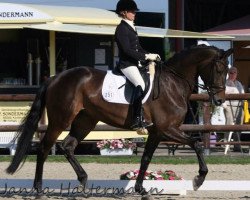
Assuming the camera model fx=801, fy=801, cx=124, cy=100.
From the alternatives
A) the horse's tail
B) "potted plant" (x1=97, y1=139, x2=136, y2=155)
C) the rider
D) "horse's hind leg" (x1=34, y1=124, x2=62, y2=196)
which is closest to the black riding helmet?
the rider

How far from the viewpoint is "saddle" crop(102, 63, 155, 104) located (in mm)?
9344

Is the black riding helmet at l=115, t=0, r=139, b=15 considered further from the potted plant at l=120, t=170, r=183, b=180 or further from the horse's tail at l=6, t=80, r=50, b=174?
the potted plant at l=120, t=170, r=183, b=180

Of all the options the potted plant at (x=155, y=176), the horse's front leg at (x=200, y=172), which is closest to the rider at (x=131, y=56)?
the horse's front leg at (x=200, y=172)

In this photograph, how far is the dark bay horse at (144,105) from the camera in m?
9.30

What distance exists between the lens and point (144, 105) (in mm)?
9312

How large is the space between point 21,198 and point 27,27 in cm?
593

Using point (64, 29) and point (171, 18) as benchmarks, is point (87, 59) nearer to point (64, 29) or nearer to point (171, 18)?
point (64, 29)

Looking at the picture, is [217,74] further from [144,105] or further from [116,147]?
[116,147]

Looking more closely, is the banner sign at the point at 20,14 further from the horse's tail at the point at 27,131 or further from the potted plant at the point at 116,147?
the horse's tail at the point at 27,131

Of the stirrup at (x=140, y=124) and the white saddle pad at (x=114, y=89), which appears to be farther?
the white saddle pad at (x=114, y=89)

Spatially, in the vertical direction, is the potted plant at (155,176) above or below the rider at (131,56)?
below

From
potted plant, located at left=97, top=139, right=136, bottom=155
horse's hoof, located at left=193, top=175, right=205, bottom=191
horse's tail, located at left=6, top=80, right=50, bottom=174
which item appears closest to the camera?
horse's hoof, located at left=193, top=175, right=205, bottom=191

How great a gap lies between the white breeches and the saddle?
0.09m

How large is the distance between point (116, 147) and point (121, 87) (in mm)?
5706
